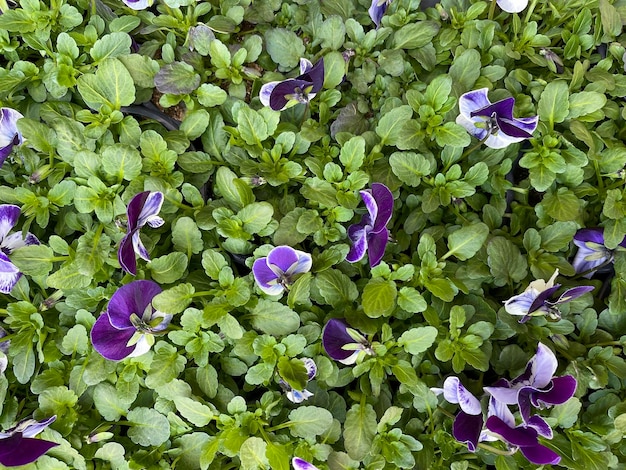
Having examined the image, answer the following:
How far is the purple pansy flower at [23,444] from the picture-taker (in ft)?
2.82

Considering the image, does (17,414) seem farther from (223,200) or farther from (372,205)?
(372,205)

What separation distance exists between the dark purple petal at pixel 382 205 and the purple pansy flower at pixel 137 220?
382mm

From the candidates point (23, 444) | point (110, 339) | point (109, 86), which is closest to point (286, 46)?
point (109, 86)

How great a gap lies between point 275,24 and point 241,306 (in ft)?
2.28

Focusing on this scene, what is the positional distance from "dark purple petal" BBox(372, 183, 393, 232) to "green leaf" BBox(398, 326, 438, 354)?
0.20m

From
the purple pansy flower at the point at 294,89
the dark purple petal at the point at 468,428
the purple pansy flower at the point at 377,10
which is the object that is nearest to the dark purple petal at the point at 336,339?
the dark purple petal at the point at 468,428

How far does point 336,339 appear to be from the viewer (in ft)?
3.02

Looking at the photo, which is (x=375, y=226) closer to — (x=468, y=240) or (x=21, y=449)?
(x=468, y=240)

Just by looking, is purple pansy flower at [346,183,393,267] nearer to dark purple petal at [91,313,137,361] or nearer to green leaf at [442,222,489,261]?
green leaf at [442,222,489,261]

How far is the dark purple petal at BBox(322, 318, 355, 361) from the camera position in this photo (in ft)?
2.98

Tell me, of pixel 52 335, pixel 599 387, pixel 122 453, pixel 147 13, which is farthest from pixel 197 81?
pixel 599 387

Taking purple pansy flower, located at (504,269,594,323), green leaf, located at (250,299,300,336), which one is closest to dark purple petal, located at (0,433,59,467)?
green leaf, located at (250,299,300,336)

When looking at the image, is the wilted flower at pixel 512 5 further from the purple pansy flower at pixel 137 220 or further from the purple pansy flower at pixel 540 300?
the purple pansy flower at pixel 137 220

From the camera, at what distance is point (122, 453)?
0.94 metres
